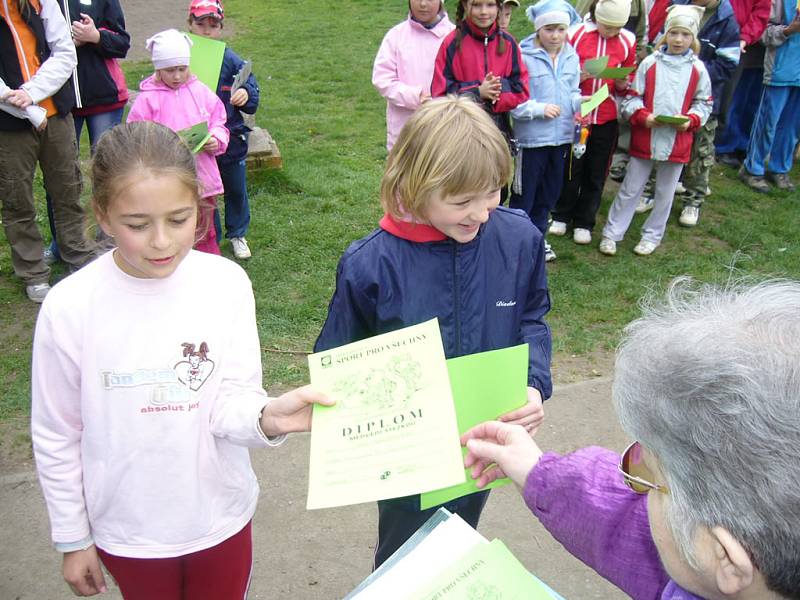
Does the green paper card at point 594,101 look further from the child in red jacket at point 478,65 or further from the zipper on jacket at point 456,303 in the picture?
the zipper on jacket at point 456,303

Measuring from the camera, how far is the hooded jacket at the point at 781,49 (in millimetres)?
6211

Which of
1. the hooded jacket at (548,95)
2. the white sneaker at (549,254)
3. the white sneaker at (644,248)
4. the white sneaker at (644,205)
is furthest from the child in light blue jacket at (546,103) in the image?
the white sneaker at (644,205)

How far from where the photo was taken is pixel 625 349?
1.21 metres

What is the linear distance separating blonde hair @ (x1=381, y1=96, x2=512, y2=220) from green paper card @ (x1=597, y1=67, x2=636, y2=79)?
3232 millimetres

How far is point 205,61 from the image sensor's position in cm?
451

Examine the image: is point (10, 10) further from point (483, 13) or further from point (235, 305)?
point (235, 305)

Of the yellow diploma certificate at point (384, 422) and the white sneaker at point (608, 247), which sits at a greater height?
the yellow diploma certificate at point (384, 422)

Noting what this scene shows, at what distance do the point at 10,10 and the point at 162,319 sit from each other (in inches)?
119

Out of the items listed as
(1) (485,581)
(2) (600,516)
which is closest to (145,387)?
(1) (485,581)

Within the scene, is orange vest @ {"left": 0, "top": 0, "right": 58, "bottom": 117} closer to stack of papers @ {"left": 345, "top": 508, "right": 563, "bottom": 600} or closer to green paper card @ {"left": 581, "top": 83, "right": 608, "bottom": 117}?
green paper card @ {"left": 581, "top": 83, "right": 608, "bottom": 117}

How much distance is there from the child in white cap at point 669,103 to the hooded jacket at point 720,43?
11.3 inches

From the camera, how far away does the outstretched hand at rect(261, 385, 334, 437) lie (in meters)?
1.63

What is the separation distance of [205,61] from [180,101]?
47 cm

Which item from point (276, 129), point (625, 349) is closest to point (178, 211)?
point (625, 349)
